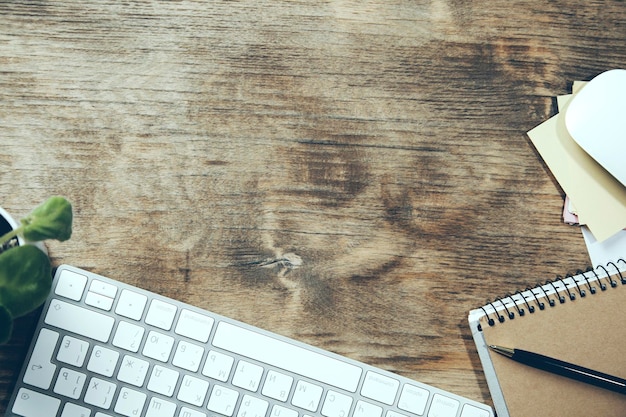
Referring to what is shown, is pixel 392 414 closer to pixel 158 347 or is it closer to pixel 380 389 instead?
pixel 380 389

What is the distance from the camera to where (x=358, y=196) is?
0.69 meters

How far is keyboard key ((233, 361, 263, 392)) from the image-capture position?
25.0 inches

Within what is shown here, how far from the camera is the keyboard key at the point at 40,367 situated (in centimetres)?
62

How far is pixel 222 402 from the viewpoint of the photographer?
0.63 m

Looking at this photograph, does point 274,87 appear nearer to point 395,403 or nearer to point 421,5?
point 421,5

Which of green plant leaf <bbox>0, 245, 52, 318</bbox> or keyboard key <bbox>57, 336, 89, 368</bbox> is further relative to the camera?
keyboard key <bbox>57, 336, 89, 368</bbox>

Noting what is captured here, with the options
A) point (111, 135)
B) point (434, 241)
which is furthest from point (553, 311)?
point (111, 135)

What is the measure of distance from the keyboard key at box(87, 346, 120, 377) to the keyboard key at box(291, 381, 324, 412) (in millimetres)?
184

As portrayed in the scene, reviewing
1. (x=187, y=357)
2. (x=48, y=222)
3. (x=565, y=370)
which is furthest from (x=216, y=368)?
(x=565, y=370)

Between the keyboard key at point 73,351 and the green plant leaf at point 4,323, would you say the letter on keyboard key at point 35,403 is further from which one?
the green plant leaf at point 4,323

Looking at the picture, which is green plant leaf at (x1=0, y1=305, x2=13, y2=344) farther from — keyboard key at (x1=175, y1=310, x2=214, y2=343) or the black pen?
the black pen

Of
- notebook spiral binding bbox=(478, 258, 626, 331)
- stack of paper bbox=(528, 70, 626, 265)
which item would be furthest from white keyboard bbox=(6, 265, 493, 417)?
stack of paper bbox=(528, 70, 626, 265)

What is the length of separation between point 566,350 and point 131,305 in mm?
465

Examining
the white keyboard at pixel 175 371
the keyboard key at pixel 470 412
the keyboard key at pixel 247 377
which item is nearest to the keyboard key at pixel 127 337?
the white keyboard at pixel 175 371
